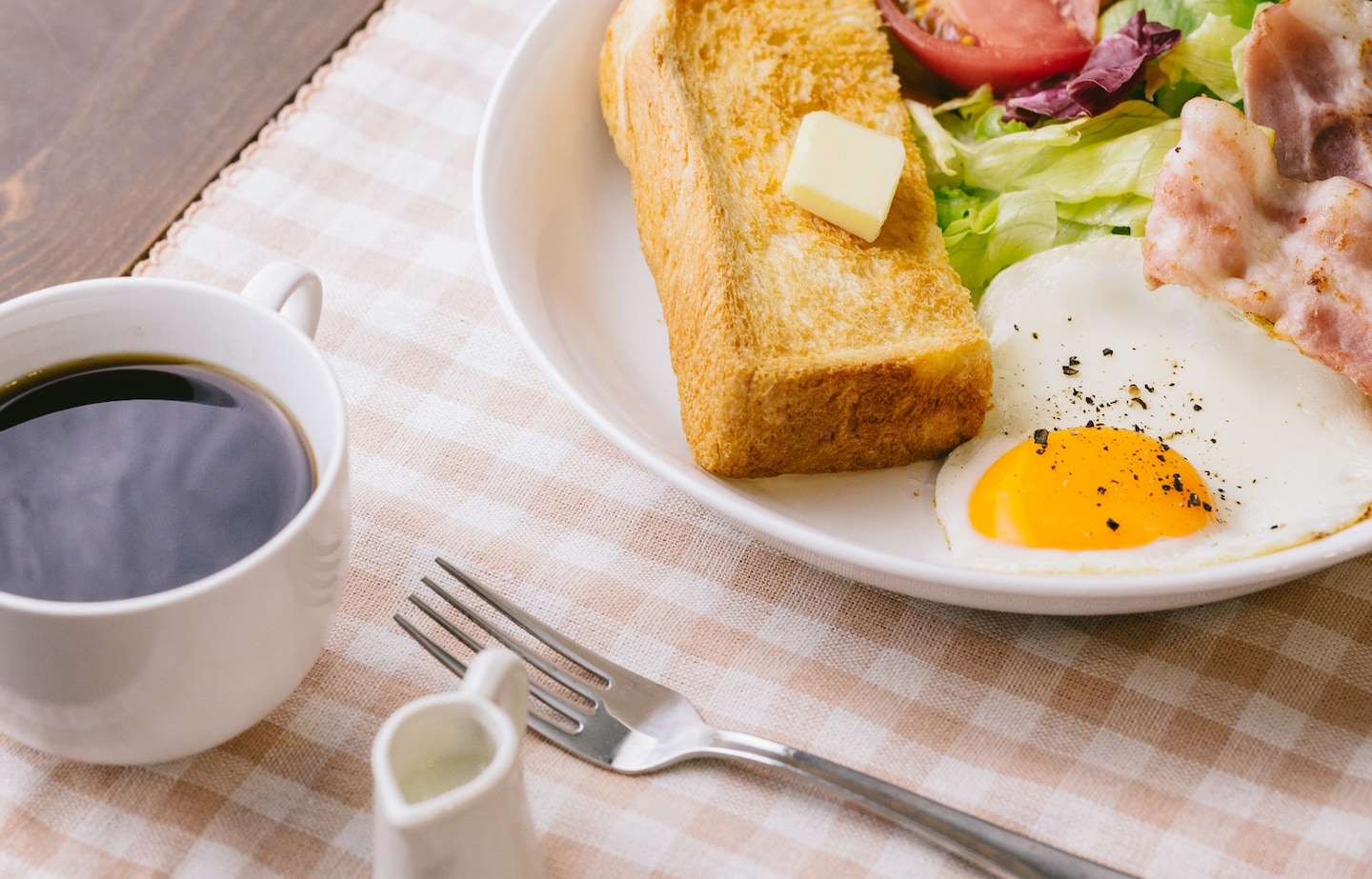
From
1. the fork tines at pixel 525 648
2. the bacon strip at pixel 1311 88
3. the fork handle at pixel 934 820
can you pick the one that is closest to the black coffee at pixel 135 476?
the fork tines at pixel 525 648

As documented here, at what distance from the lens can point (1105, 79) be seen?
272 cm

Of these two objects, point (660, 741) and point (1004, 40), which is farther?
point (1004, 40)

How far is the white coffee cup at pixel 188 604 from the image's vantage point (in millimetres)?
1536

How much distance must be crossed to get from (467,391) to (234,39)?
1.39 meters

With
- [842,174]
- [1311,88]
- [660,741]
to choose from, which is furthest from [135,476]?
[1311,88]

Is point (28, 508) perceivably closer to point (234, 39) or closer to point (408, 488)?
point (408, 488)

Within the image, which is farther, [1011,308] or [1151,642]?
[1011,308]

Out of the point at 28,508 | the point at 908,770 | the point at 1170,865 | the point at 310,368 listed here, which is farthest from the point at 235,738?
the point at 1170,865

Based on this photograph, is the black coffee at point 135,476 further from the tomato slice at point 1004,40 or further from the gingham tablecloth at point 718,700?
the tomato slice at point 1004,40

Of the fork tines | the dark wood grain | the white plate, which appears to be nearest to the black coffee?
the fork tines

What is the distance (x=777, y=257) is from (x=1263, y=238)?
0.88 m

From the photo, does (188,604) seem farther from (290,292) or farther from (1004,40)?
(1004,40)

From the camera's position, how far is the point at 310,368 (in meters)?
1.77

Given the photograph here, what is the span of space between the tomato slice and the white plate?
76cm
